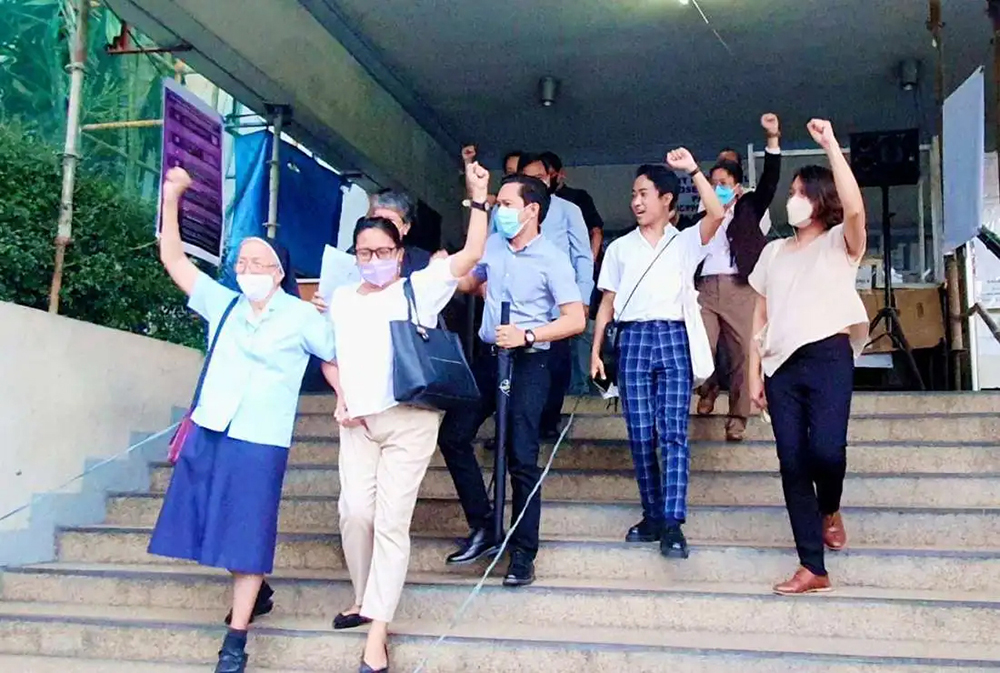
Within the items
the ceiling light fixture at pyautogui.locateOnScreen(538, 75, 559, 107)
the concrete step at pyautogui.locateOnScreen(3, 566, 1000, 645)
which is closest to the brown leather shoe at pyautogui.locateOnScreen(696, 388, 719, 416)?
the concrete step at pyautogui.locateOnScreen(3, 566, 1000, 645)

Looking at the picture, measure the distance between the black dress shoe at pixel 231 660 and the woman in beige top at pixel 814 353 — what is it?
6.12ft

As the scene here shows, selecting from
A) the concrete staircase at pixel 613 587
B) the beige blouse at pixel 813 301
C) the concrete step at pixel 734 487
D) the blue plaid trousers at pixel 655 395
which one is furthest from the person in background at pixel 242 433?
the beige blouse at pixel 813 301

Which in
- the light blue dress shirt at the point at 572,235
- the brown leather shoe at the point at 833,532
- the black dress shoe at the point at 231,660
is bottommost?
the black dress shoe at the point at 231,660

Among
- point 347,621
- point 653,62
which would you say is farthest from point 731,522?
point 653,62

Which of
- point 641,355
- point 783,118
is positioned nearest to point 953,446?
point 641,355

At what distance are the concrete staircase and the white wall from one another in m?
0.32

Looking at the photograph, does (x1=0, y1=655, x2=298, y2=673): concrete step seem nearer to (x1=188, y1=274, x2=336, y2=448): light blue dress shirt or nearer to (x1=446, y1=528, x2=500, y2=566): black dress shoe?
(x1=446, y1=528, x2=500, y2=566): black dress shoe

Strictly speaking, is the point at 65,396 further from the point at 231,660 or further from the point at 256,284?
the point at 231,660

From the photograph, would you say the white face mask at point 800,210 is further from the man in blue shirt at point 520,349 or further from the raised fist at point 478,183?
the raised fist at point 478,183

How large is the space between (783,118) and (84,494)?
6.72 m

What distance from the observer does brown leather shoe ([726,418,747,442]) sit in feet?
15.0

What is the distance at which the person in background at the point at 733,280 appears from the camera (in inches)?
180

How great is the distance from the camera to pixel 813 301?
339cm

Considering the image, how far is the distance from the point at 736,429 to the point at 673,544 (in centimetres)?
112
